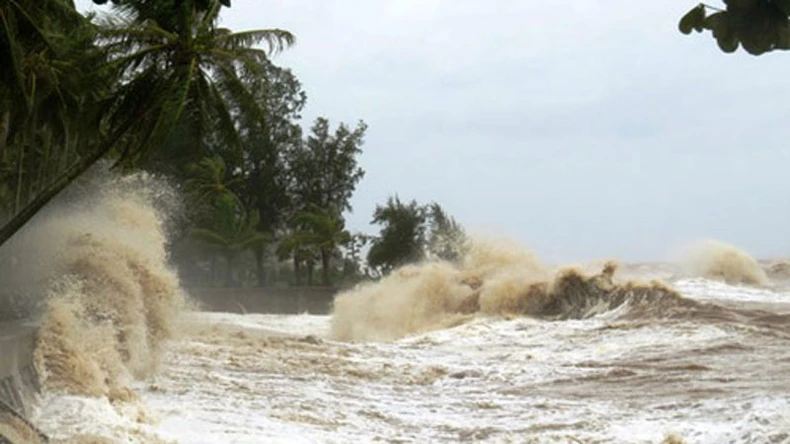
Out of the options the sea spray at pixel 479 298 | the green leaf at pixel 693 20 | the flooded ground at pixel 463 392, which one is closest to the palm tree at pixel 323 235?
the sea spray at pixel 479 298

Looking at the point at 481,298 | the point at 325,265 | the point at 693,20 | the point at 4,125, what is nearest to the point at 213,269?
the point at 325,265

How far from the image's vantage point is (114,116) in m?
15.4

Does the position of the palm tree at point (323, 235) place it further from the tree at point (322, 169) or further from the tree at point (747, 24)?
the tree at point (747, 24)

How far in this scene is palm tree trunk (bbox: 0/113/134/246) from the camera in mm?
14719

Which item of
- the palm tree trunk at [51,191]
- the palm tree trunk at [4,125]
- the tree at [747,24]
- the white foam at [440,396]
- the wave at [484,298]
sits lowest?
the white foam at [440,396]

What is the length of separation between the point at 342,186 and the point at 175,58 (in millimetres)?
35083

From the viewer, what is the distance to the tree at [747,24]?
A: 1.94m

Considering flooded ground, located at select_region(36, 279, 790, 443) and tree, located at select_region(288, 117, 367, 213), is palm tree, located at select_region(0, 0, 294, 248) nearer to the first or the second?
flooded ground, located at select_region(36, 279, 790, 443)

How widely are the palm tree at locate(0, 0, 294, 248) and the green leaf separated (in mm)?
12849

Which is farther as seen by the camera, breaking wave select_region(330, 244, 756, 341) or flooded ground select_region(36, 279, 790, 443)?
breaking wave select_region(330, 244, 756, 341)

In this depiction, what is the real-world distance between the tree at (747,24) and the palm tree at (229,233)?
4021 centimetres

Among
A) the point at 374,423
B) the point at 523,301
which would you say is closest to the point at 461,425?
the point at 374,423

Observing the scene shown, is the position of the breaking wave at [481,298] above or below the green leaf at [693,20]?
below

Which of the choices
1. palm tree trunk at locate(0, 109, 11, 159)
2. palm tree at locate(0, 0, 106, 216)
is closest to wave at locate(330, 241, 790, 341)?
palm tree at locate(0, 0, 106, 216)
